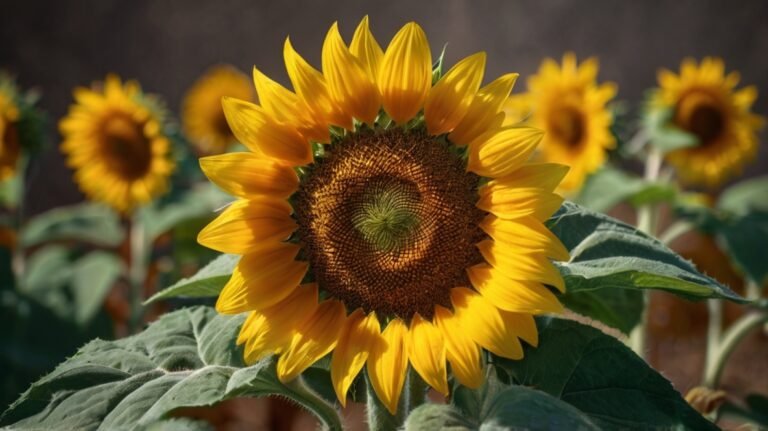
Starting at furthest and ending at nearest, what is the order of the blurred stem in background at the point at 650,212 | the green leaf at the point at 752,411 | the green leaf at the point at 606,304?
the blurred stem in background at the point at 650,212 → the green leaf at the point at 752,411 → the green leaf at the point at 606,304

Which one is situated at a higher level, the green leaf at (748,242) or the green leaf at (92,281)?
the green leaf at (748,242)

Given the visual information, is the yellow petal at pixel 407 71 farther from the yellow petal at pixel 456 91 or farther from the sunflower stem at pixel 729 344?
the sunflower stem at pixel 729 344

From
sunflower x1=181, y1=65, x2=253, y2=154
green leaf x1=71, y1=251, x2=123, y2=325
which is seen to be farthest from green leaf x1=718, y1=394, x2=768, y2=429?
sunflower x1=181, y1=65, x2=253, y2=154

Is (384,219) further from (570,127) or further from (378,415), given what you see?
(570,127)

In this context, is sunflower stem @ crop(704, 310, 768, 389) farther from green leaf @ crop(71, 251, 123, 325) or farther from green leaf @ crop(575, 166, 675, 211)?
green leaf @ crop(71, 251, 123, 325)

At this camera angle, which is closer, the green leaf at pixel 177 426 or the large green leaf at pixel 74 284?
the green leaf at pixel 177 426

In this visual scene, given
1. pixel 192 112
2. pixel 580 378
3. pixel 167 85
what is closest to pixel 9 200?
pixel 192 112

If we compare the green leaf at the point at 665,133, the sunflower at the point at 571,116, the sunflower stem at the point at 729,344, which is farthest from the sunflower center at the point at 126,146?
the sunflower stem at the point at 729,344
